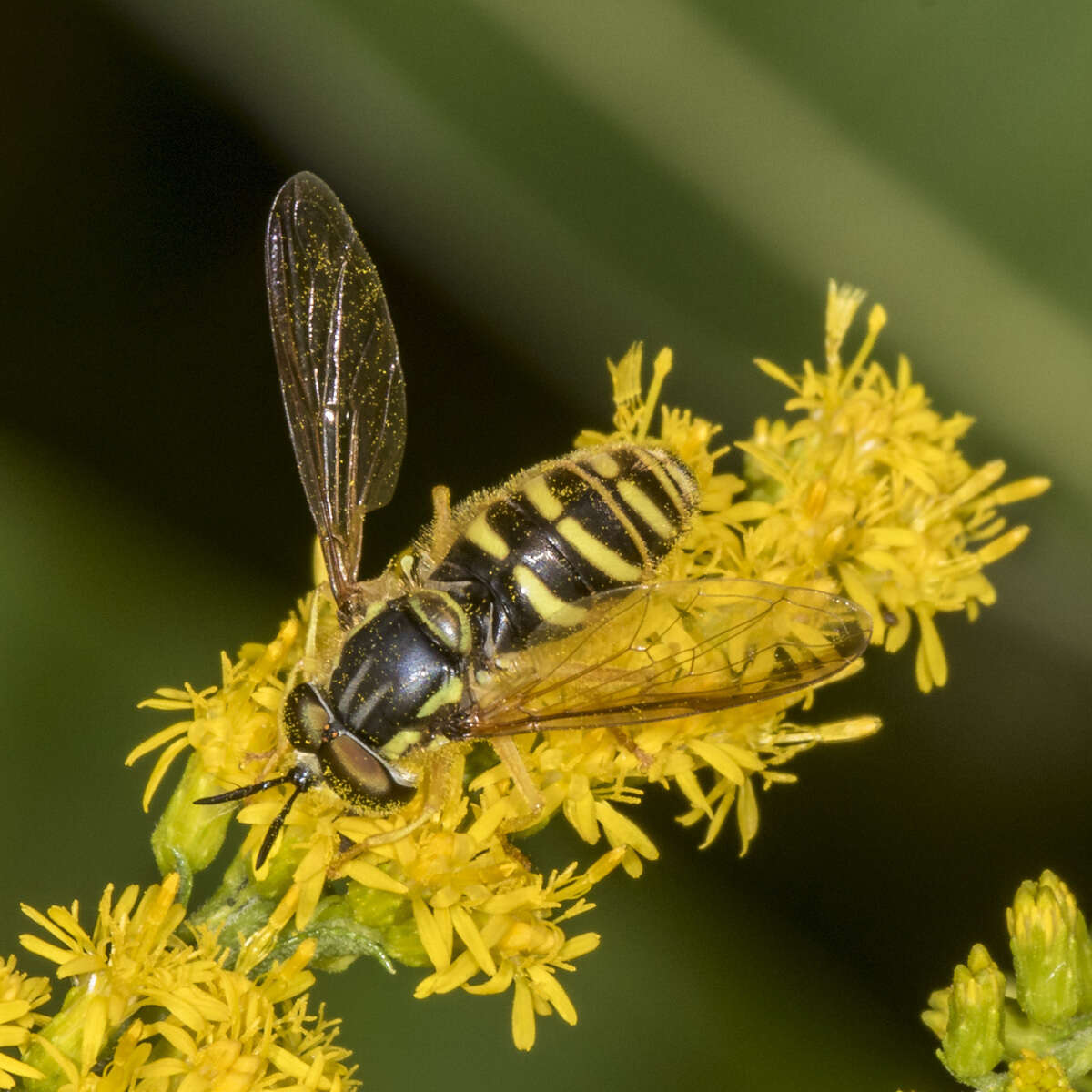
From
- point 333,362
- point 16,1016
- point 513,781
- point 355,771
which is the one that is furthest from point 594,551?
point 16,1016

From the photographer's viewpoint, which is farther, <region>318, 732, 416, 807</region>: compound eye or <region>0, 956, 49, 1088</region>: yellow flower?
<region>318, 732, 416, 807</region>: compound eye

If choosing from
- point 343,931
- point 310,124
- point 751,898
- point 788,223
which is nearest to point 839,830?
point 751,898

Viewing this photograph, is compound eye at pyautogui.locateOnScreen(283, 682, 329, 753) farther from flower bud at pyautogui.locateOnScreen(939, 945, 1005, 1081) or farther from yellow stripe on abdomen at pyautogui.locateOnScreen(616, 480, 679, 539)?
flower bud at pyautogui.locateOnScreen(939, 945, 1005, 1081)

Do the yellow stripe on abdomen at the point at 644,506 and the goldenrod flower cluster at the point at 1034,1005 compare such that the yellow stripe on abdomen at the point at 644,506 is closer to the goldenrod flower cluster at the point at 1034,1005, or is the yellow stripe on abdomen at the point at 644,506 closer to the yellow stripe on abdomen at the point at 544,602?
the yellow stripe on abdomen at the point at 544,602

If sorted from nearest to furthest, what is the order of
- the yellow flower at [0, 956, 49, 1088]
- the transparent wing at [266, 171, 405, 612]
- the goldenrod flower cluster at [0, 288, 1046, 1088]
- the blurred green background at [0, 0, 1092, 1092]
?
the yellow flower at [0, 956, 49, 1088], the goldenrod flower cluster at [0, 288, 1046, 1088], the transparent wing at [266, 171, 405, 612], the blurred green background at [0, 0, 1092, 1092]

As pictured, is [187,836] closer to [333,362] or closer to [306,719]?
[306,719]

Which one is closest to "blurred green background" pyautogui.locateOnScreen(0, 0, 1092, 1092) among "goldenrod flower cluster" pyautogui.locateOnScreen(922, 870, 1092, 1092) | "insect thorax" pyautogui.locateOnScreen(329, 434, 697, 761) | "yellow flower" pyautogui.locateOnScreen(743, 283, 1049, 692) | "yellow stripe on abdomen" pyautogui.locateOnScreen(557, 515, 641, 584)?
"yellow flower" pyautogui.locateOnScreen(743, 283, 1049, 692)

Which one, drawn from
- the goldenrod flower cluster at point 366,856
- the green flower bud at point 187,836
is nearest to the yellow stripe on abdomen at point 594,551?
the goldenrod flower cluster at point 366,856
